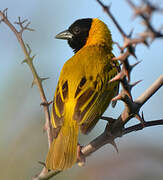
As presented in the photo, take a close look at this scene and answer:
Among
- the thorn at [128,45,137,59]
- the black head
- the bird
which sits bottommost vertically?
the bird

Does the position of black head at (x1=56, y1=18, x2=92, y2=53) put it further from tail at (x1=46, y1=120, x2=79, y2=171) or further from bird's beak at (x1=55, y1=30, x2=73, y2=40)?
tail at (x1=46, y1=120, x2=79, y2=171)

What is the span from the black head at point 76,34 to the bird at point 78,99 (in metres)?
0.80

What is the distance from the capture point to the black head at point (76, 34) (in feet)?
17.7

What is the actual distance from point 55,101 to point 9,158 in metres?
1.62

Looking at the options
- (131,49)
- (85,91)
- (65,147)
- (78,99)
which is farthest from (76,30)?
(131,49)

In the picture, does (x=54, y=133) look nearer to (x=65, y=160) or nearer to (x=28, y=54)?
(x=65, y=160)

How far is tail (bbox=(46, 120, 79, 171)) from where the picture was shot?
2.95 m

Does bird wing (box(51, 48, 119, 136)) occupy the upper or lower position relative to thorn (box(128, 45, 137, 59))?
lower

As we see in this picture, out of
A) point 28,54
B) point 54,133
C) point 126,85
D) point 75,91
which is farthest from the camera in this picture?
point 75,91

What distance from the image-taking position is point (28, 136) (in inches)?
202

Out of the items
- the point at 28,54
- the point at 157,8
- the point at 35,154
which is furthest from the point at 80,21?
the point at 157,8

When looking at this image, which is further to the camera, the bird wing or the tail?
the bird wing

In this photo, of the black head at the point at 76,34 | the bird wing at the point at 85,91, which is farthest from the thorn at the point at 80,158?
the black head at the point at 76,34

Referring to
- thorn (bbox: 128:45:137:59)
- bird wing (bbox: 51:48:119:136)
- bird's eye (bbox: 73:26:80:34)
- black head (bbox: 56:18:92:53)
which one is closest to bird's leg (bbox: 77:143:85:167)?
bird wing (bbox: 51:48:119:136)
